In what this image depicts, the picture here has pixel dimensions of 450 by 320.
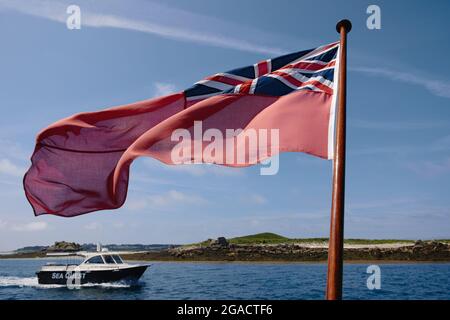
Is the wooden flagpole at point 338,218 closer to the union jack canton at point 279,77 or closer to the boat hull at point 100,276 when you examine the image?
the union jack canton at point 279,77

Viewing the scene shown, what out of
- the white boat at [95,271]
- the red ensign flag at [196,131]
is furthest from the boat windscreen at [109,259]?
the red ensign flag at [196,131]

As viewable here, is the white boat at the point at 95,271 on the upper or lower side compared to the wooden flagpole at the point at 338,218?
lower

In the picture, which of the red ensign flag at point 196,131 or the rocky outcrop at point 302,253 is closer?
the red ensign flag at point 196,131

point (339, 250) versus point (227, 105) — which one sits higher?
point (227, 105)

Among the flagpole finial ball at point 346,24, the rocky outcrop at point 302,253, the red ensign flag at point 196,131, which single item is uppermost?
the flagpole finial ball at point 346,24

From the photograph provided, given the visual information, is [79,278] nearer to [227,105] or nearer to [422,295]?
[422,295]

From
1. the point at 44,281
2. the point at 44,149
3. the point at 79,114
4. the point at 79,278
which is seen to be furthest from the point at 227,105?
the point at 44,281

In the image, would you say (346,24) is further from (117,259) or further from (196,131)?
(117,259)

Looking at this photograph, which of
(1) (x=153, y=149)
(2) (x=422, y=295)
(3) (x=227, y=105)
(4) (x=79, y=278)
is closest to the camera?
(1) (x=153, y=149)
